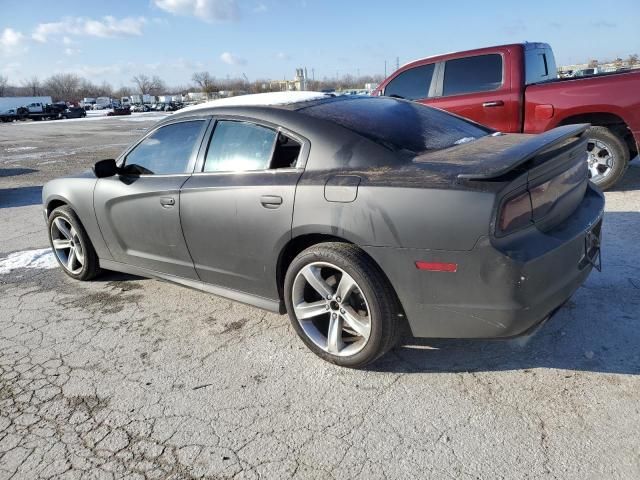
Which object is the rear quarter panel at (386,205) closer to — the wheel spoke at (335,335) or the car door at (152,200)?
the wheel spoke at (335,335)

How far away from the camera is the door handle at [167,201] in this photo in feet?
11.6

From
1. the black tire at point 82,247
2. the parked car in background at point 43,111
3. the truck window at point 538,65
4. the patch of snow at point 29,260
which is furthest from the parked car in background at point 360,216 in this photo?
the parked car in background at point 43,111

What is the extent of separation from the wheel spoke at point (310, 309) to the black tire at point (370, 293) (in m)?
0.28

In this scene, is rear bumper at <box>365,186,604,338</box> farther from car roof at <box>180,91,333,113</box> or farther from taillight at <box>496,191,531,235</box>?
car roof at <box>180,91,333,113</box>

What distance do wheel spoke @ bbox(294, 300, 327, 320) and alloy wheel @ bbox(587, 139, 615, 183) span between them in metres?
4.81

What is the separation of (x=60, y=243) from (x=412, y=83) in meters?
5.43

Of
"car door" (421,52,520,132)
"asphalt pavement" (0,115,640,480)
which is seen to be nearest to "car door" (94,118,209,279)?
"asphalt pavement" (0,115,640,480)

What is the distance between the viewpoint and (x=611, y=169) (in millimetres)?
6074

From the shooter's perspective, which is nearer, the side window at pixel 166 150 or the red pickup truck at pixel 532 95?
the side window at pixel 166 150

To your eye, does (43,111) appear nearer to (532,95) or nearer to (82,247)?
(82,247)

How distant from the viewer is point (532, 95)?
630 cm

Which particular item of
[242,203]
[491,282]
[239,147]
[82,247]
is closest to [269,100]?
[239,147]

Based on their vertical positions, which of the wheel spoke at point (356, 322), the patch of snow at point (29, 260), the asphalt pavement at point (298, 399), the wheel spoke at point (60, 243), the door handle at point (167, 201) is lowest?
the asphalt pavement at point (298, 399)

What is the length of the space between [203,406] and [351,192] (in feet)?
4.61
